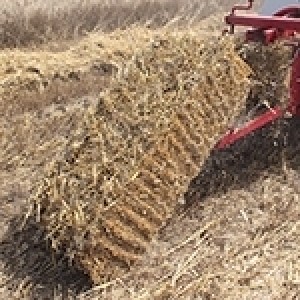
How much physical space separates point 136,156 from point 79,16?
3923mm

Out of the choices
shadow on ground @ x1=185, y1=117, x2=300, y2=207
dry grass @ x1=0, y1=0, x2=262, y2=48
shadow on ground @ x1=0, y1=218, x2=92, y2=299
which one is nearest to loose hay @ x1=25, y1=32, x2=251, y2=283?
shadow on ground @ x1=0, y1=218, x2=92, y2=299

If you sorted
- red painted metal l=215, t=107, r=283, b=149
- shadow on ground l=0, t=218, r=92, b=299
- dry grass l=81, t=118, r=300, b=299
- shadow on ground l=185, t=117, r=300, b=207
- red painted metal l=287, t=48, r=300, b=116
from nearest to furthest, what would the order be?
dry grass l=81, t=118, r=300, b=299 < shadow on ground l=0, t=218, r=92, b=299 < red painted metal l=215, t=107, r=283, b=149 < red painted metal l=287, t=48, r=300, b=116 < shadow on ground l=185, t=117, r=300, b=207

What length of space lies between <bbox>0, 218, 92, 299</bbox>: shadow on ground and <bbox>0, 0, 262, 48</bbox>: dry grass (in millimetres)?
2952

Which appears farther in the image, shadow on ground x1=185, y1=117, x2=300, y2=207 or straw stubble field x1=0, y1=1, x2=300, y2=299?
shadow on ground x1=185, y1=117, x2=300, y2=207

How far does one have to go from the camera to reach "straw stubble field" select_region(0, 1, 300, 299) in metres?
3.77

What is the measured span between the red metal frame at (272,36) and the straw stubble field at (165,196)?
12 cm

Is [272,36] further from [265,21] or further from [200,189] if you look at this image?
[200,189]

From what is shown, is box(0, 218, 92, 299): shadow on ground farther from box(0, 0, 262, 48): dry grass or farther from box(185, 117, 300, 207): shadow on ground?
box(0, 0, 262, 48): dry grass

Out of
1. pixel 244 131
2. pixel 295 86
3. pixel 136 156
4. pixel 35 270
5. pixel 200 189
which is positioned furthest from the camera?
pixel 200 189

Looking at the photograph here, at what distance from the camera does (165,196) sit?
3.96 m

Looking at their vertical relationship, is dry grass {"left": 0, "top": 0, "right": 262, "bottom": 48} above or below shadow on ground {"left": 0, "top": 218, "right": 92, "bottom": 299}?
above

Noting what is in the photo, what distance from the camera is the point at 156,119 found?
4.02m

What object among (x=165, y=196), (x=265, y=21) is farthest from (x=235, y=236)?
(x=265, y=21)

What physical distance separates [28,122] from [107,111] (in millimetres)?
1414
